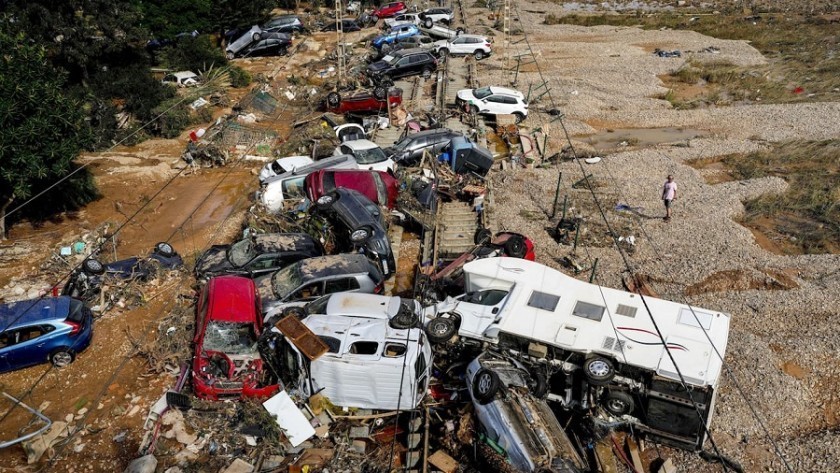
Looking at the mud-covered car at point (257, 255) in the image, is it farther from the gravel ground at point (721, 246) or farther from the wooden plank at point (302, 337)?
the gravel ground at point (721, 246)

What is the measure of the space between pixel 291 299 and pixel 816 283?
13.4 m

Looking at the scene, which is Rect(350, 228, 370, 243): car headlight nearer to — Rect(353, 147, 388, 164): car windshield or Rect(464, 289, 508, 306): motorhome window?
Rect(464, 289, 508, 306): motorhome window

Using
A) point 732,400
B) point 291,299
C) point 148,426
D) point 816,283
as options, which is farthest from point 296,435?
point 816,283

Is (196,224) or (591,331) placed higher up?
(591,331)

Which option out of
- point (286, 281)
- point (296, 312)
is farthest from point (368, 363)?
point (286, 281)

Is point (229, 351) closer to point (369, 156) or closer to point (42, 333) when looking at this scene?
point (42, 333)

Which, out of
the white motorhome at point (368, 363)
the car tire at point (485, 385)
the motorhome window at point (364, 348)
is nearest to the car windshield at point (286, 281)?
the white motorhome at point (368, 363)

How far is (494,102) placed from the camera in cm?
2588

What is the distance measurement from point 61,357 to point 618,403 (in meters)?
11.3

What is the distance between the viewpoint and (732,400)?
1143 centimetres

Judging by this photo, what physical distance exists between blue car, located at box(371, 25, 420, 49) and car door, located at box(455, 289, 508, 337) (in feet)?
86.8

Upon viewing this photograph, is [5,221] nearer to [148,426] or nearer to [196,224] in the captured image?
[196,224]

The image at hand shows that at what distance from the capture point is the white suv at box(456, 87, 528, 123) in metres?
25.8

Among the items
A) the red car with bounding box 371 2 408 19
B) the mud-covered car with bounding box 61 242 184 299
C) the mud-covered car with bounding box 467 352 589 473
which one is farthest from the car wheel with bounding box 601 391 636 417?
the red car with bounding box 371 2 408 19
